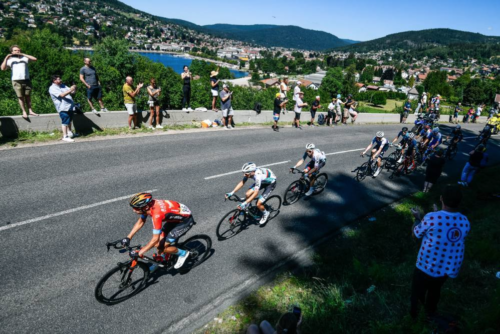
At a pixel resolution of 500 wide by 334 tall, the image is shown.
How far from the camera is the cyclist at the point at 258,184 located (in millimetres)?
6172

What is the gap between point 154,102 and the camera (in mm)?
12023

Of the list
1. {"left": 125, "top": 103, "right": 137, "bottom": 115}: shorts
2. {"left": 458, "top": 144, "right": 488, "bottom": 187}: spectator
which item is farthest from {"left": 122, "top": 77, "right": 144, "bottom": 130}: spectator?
{"left": 458, "top": 144, "right": 488, "bottom": 187}: spectator

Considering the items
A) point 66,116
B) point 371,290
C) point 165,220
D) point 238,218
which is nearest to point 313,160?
point 238,218

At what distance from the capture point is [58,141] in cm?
975

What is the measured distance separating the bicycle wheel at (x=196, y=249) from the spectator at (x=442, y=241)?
387 cm

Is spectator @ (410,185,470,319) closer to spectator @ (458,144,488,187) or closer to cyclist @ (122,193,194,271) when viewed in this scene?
cyclist @ (122,193,194,271)

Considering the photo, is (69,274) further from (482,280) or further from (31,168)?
(482,280)

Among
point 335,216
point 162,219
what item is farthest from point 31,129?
point 335,216

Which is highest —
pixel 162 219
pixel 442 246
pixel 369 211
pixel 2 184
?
pixel 442 246

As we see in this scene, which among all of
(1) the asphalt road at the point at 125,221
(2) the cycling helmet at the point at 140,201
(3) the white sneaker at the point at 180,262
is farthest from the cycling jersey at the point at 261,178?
(2) the cycling helmet at the point at 140,201

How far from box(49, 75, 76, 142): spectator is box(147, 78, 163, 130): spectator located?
9.60 ft

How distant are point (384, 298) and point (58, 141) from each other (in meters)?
10.9

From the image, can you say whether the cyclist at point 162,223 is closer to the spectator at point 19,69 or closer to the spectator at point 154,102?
the spectator at point 19,69

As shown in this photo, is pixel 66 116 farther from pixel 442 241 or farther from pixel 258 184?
pixel 442 241
